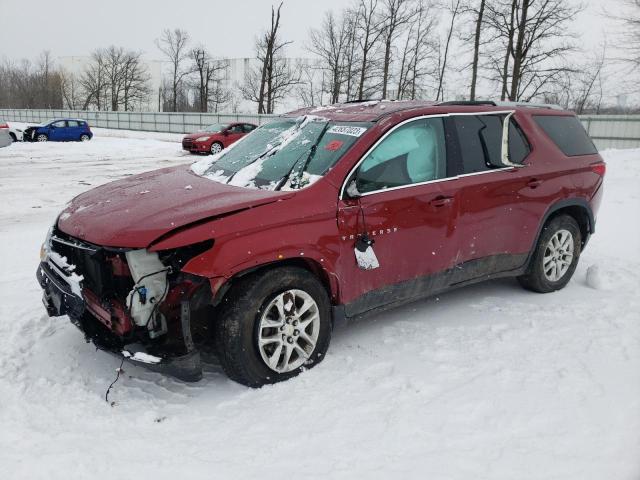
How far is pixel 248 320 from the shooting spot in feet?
10.1

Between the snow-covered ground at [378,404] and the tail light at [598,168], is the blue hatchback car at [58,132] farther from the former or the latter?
the tail light at [598,168]

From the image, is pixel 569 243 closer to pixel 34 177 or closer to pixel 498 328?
pixel 498 328

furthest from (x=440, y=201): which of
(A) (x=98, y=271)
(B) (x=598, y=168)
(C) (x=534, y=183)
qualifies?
(A) (x=98, y=271)

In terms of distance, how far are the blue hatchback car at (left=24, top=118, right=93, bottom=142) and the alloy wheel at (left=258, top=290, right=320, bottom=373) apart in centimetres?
2878

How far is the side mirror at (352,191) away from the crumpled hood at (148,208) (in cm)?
40

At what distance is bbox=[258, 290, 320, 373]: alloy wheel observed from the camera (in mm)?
3205

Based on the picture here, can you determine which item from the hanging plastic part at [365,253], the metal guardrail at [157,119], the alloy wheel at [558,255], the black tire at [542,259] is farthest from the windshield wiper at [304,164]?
the metal guardrail at [157,119]

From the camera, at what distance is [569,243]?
5047 mm

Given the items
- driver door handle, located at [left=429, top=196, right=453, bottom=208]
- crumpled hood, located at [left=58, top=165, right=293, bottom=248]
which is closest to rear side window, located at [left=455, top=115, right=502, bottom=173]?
driver door handle, located at [left=429, top=196, right=453, bottom=208]

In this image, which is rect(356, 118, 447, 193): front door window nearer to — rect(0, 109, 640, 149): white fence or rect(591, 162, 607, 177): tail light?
Answer: rect(591, 162, 607, 177): tail light

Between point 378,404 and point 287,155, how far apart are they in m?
1.88

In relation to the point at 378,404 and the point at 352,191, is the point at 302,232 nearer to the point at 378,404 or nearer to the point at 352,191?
the point at 352,191

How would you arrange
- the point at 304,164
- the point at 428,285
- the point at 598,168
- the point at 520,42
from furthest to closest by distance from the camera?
the point at 520,42
the point at 598,168
the point at 428,285
the point at 304,164

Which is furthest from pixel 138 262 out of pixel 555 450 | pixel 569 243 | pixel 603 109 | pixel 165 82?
pixel 165 82
